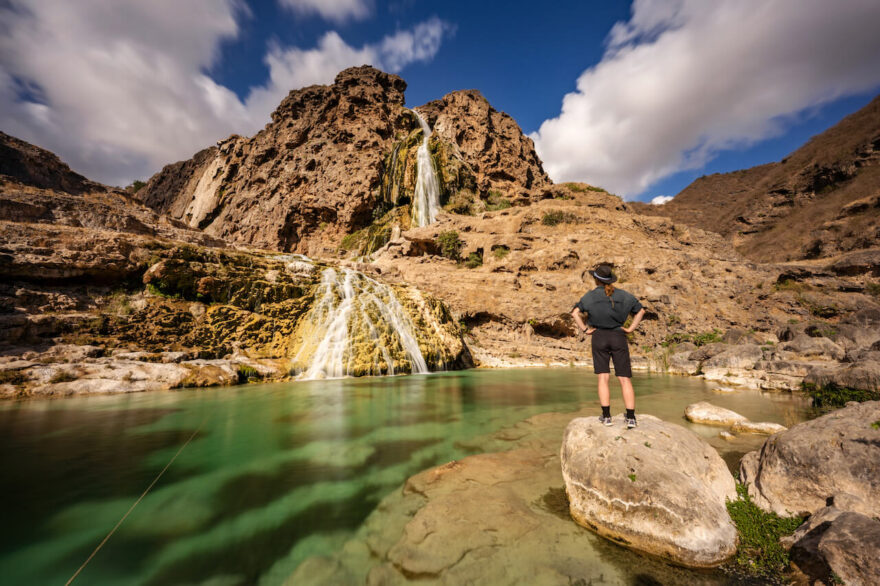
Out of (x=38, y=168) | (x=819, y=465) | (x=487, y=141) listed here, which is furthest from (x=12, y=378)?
(x=487, y=141)

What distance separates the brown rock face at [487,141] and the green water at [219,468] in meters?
35.0

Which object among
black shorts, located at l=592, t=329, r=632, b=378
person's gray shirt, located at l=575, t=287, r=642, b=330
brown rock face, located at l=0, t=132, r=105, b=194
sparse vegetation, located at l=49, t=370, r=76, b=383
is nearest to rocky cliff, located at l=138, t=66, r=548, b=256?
brown rock face, located at l=0, t=132, r=105, b=194

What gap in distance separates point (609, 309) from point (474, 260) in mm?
23402

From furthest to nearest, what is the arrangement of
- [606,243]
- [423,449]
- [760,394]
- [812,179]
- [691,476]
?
[812,179] < [606,243] < [760,394] < [423,449] < [691,476]

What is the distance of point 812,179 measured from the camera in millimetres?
41875

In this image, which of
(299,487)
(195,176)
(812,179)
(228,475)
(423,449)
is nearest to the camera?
(299,487)

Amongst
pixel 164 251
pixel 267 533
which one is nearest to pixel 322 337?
pixel 164 251

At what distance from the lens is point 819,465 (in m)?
2.86

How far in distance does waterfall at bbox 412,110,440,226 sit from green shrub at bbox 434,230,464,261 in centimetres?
577

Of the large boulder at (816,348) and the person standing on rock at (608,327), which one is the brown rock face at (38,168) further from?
the large boulder at (816,348)

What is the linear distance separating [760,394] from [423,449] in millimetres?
10718

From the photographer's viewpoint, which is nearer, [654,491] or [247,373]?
[654,491]

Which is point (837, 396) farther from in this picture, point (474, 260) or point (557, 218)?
point (557, 218)

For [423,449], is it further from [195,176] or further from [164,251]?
[195,176]
